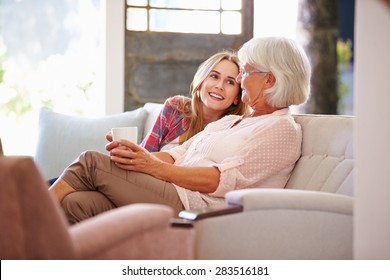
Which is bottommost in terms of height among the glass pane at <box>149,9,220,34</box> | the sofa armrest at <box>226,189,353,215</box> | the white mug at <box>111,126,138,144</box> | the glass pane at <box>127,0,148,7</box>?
the sofa armrest at <box>226,189,353,215</box>

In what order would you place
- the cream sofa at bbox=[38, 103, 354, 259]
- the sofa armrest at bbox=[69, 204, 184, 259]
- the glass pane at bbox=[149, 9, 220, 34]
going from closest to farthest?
the sofa armrest at bbox=[69, 204, 184, 259] → the cream sofa at bbox=[38, 103, 354, 259] → the glass pane at bbox=[149, 9, 220, 34]

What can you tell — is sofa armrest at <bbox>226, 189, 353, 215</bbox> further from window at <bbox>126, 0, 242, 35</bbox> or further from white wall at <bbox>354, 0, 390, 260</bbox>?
window at <bbox>126, 0, 242, 35</bbox>

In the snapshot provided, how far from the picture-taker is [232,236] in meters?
2.58

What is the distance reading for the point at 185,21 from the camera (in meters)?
5.79

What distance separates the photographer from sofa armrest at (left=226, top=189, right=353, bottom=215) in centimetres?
261

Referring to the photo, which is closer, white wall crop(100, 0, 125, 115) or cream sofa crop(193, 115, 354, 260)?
cream sofa crop(193, 115, 354, 260)

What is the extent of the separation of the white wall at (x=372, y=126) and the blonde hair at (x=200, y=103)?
1.91 m

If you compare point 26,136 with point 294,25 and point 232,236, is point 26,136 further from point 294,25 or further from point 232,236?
point 232,236

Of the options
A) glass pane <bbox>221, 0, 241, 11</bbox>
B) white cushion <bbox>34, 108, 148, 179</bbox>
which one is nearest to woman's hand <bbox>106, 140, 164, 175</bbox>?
white cushion <bbox>34, 108, 148, 179</bbox>

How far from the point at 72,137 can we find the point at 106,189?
1674mm

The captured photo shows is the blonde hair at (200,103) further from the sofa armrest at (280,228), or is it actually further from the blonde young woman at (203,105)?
the sofa armrest at (280,228)

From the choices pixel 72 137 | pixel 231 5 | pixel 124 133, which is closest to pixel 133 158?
pixel 124 133

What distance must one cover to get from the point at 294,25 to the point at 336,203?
336 cm
